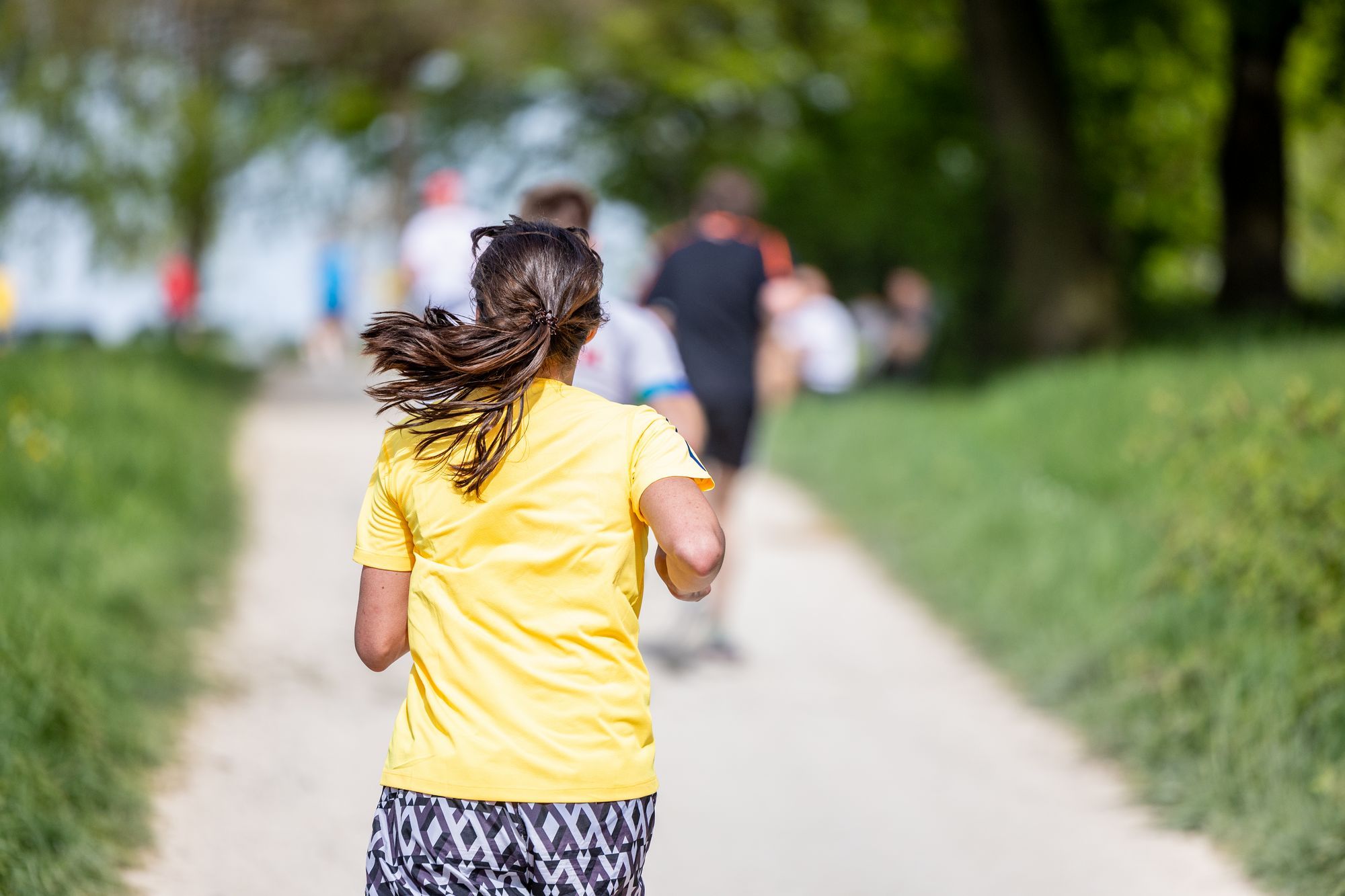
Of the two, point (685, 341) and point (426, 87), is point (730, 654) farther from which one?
point (426, 87)

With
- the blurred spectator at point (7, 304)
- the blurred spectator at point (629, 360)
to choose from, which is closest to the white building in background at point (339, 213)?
the blurred spectator at point (7, 304)

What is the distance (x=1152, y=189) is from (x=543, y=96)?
14.9 m

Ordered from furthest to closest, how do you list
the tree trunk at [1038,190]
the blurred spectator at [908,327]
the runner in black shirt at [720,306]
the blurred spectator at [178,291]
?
the blurred spectator at [178,291], the blurred spectator at [908,327], the tree trunk at [1038,190], the runner in black shirt at [720,306]

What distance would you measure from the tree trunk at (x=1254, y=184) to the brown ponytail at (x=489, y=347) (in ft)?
43.5

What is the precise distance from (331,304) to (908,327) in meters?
8.32

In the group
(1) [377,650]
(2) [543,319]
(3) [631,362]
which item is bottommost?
(1) [377,650]

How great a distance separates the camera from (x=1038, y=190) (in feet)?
46.0

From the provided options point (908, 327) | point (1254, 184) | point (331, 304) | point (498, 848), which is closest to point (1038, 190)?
point (1254, 184)

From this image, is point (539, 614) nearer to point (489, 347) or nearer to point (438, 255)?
point (489, 347)

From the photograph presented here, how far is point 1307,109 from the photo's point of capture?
18.8 meters

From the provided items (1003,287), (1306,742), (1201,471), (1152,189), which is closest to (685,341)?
(1201,471)

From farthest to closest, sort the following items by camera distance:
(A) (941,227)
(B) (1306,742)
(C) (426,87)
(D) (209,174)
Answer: (C) (426,87) → (D) (209,174) → (A) (941,227) → (B) (1306,742)

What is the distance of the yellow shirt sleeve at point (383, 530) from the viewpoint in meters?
2.44

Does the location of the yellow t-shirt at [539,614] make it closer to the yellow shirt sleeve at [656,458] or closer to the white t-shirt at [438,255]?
the yellow shirt sleeve at [656,458]
